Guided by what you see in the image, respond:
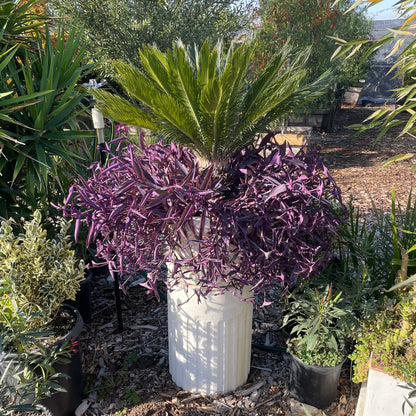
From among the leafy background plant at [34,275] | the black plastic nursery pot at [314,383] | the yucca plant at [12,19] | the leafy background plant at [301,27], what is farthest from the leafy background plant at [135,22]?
the black plastic nursery pot at [314,383]

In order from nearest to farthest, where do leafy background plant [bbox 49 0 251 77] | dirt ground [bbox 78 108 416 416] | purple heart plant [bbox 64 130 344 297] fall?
purple heart plant [bbox 64 130 344 297]
dirt ground [bbox 78 108 416 416]
leafy background plant [bbox 49 0 251 77]

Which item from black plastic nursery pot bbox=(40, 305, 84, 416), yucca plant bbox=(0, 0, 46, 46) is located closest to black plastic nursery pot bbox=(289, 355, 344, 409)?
black plastic nursery pot bbox=(40, 305, 84, 416)

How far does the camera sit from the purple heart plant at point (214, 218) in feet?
5.44

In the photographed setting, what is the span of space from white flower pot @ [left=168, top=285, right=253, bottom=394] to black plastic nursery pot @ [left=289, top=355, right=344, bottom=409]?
0.27 meters

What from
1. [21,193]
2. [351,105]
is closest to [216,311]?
[21,193]

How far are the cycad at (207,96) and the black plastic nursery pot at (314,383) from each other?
1.18m

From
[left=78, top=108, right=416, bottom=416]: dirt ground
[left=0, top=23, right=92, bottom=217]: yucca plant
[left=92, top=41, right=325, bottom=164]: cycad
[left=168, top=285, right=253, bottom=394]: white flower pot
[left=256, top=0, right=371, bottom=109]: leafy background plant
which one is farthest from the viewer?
[left=256, top=0, right=371, bottom=109]: leafy background plant

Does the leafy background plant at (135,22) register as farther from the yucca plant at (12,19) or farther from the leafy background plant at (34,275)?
the leafy background plant at (34,275)

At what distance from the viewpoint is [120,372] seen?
7.75 feet

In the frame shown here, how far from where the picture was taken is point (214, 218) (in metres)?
1.75

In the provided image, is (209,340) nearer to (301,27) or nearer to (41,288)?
(41,288)

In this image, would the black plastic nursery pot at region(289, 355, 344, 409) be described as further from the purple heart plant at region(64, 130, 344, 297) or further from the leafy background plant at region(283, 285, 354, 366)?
the purple heart plant at region(64, 130, 344, 297)

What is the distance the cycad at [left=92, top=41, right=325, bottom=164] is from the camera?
1547 mm

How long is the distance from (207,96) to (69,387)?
162 cm
